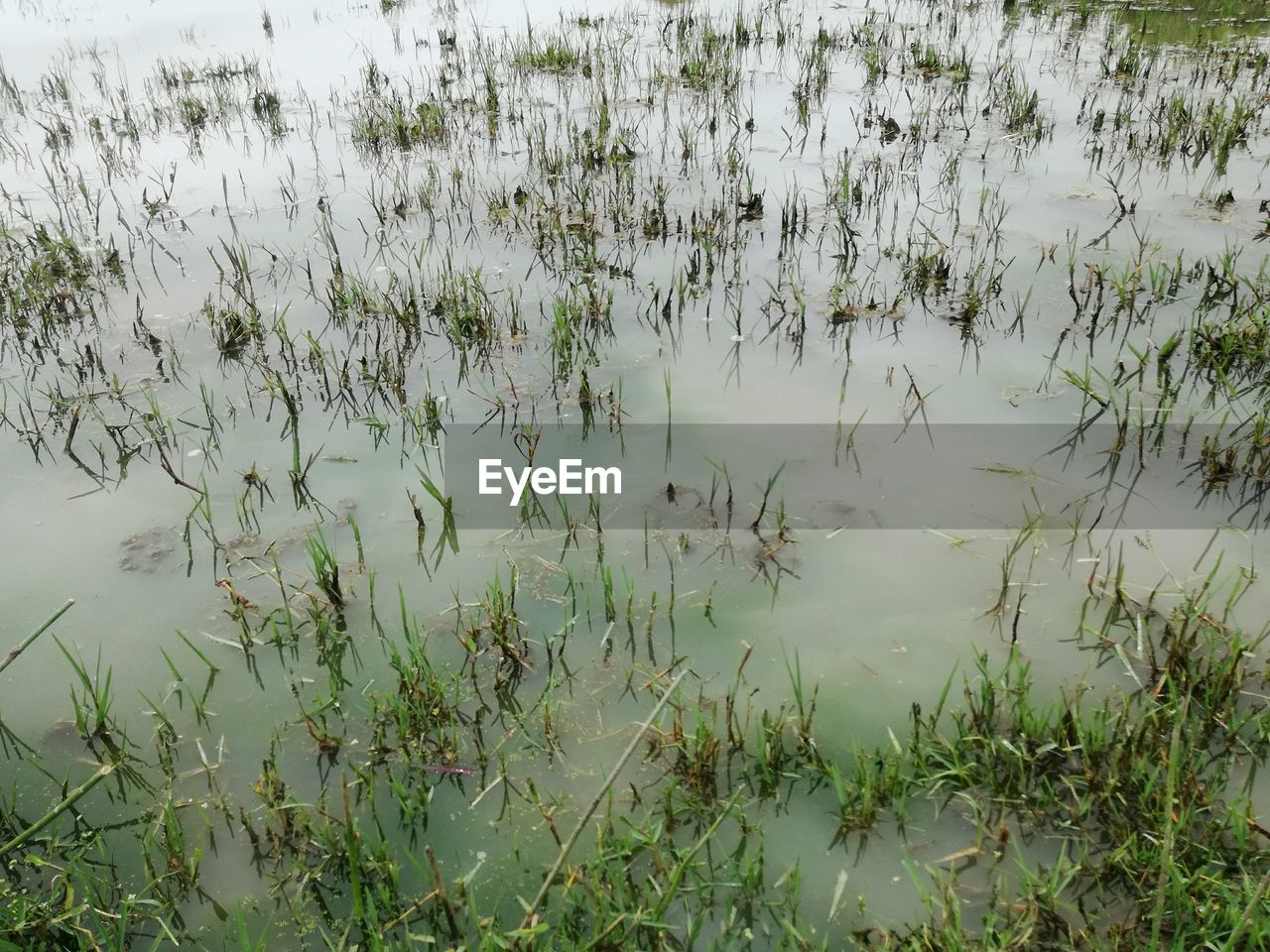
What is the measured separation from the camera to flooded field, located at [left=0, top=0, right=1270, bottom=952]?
210 centimetres

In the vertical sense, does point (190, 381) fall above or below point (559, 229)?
below

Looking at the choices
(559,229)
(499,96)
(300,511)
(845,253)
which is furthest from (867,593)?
(499,96)

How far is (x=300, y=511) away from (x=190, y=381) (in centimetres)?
126

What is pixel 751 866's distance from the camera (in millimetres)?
2029

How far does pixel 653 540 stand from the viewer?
10.3 feet

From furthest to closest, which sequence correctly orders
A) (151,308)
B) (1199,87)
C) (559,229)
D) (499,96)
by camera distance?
(499,96) → (1199,87) → (559,229) → (151,308)

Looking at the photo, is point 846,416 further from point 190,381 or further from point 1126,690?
point 190,381

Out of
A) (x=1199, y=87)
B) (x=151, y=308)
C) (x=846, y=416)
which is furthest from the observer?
(x=1199, y=87)

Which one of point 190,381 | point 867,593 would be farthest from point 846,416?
point 190,381

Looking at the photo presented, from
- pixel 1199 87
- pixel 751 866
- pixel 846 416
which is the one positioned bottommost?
pixel 751 866

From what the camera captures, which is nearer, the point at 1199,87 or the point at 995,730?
the point at 995,730

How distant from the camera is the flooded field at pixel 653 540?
6.90 ft

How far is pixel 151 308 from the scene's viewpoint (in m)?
4.79

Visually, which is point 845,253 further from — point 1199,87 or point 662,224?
point 1199,87
